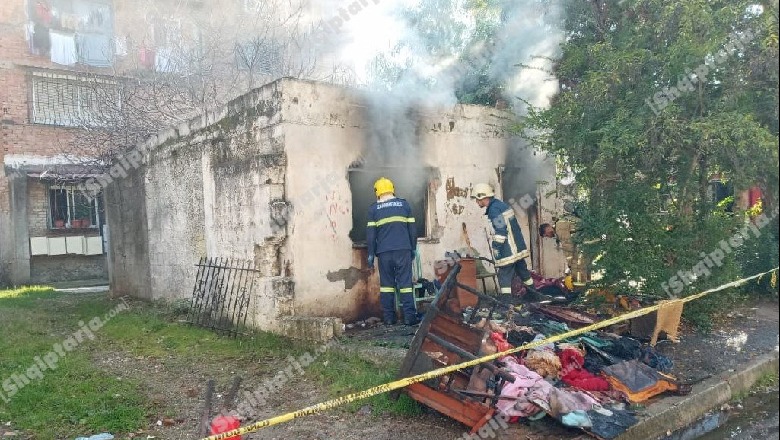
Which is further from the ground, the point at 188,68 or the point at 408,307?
the point at 188,68

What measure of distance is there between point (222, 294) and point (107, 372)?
2.04m

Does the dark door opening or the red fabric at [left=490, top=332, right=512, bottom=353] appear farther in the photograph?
the dark door opening

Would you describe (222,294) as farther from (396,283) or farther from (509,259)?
(509,259)

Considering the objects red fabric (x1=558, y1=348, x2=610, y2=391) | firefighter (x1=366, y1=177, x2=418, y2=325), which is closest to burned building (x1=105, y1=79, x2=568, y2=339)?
firefighter (x1=366, y1=177, x2=418, y2=325)

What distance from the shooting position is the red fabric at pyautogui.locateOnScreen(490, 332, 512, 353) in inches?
212

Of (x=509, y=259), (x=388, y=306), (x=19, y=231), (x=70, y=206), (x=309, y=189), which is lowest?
(x=388, y=306)

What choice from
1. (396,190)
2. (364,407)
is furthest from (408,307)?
(364,407)

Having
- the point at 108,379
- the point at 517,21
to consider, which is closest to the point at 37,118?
the point at 108,379

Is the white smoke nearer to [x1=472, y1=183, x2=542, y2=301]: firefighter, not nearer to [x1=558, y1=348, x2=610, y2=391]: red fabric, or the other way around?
[x1=472, y1=183, x2=542, y2=301]: firefighter

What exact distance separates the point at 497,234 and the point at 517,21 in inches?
167

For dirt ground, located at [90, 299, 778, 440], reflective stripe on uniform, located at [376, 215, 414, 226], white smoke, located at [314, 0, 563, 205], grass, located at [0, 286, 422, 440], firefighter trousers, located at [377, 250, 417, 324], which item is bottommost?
dirt ground, located at [90, 299, 778, 440]

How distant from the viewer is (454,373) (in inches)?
178

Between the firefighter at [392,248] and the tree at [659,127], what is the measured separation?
237 cm

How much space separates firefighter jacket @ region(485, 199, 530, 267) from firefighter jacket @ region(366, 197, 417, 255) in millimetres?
1291
